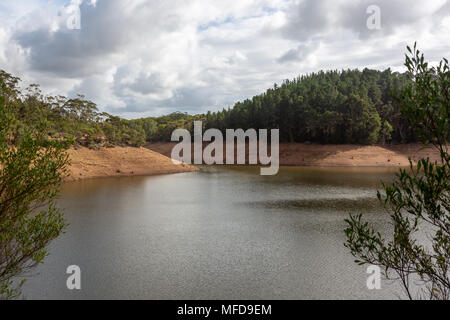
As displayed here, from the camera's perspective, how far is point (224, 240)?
16.4m

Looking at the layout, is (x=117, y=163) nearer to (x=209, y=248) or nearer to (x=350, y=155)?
(x=209, y=248)

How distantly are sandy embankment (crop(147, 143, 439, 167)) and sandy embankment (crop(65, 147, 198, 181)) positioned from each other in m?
22.8

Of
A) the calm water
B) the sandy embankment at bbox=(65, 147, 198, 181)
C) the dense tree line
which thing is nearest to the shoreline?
the sandy embankment at bbox=(65, 147, 198, 181)

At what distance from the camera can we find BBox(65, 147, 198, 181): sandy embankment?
44438 millimetres

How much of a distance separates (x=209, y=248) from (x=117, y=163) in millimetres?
37406

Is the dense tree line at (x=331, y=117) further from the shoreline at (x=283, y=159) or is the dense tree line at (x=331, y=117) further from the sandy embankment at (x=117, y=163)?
the sandy embankment at (x=117, y=163)

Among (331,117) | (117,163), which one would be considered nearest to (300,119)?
(331,117)

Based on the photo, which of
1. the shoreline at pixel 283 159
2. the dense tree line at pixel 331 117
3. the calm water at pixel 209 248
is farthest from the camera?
the dense tree line at pixel 331 117

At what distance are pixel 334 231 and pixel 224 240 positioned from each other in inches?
241

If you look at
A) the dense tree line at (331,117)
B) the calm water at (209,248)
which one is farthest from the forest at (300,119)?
the calm water at (209,248)

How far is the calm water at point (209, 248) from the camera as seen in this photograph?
35.2ft

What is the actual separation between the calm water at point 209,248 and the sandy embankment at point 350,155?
106 ft
